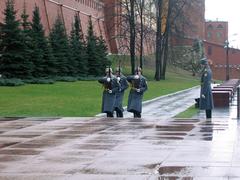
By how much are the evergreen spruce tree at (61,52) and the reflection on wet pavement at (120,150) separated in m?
30.5

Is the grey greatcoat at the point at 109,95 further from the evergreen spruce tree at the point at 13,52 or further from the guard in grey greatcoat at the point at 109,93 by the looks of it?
the evergreen spruce tree at the point at 13,52

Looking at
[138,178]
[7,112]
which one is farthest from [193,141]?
[7,112]

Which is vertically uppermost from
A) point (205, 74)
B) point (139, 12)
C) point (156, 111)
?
point (139, 12)

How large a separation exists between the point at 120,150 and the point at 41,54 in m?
32.2

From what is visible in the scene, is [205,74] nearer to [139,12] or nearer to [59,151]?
[59,151]

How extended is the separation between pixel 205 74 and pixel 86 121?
3.81m

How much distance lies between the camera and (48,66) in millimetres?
43031

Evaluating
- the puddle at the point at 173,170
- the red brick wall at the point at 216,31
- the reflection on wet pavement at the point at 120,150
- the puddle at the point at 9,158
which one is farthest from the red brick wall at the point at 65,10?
the red brick wall at the point at 216,31

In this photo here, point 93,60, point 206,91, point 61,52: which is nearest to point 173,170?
point 206,91

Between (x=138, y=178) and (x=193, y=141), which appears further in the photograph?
(x=193, y=141)

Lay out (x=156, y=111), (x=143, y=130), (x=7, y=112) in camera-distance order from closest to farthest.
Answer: (x=143, y=130)
(x=7, y=112)
(x=156, y=111)

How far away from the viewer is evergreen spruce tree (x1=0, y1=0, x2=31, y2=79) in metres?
37.9

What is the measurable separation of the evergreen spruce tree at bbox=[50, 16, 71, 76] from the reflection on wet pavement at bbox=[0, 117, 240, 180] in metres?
30.5

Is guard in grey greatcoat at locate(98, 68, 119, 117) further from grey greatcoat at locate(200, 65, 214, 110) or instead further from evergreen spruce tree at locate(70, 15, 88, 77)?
evergreen spruce tree at locate(70, 15, 88, 77)
